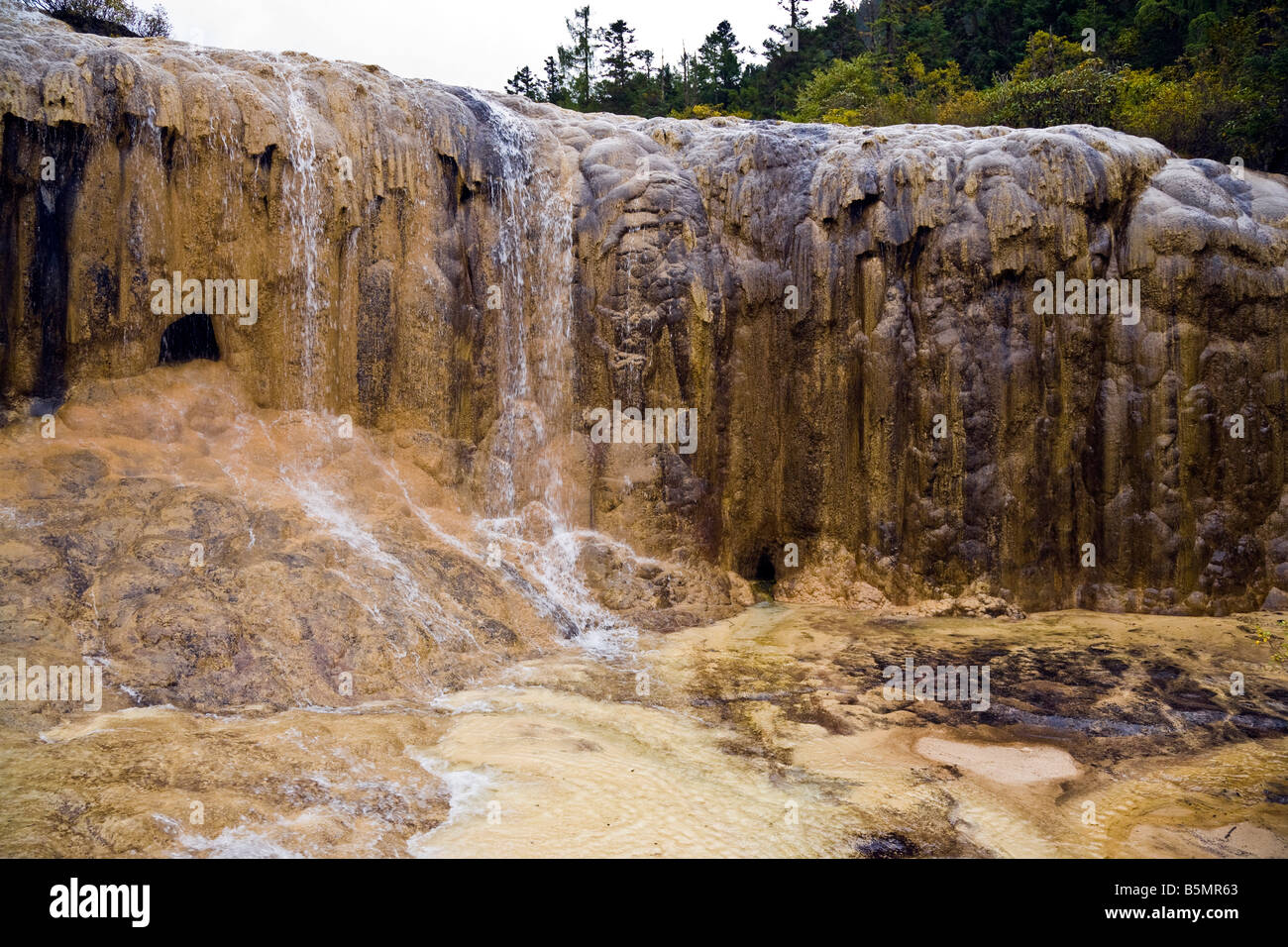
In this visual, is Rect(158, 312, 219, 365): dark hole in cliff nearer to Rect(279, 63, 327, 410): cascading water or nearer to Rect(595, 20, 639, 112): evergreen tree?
Rect(279, 63, 327, 410): cascading water

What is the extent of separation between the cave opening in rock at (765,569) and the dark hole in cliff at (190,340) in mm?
8057

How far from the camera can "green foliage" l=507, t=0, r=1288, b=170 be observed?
18766 mm

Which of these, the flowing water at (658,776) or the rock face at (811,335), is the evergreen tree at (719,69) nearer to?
the rock face at (811,335)

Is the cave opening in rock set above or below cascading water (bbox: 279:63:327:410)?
below

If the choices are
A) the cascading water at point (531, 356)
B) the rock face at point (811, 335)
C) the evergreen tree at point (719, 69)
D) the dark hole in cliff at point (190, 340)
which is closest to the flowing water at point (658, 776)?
the cascading water at point (531, 356)

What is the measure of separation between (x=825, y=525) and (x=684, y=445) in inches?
93.9

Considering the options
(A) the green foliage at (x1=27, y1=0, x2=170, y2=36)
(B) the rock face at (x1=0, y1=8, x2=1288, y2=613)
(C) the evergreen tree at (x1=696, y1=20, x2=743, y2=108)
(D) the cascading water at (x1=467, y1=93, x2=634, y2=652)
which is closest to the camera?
(B) the rock face at (x1=0, y1=8, x2=1288, y2=613)

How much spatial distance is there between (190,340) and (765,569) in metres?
8.65

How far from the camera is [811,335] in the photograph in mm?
14977

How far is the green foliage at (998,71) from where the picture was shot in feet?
61.6

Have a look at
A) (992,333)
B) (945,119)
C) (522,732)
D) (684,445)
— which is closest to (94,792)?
(522,732)

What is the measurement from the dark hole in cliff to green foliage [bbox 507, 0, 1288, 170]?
54.4ft

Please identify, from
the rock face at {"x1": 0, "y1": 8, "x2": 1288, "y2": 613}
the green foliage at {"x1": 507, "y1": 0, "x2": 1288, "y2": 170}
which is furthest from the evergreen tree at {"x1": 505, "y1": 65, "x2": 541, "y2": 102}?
the rock face at {"x1": 0, "y1": 8, "x2": 1288, "y2": 613}

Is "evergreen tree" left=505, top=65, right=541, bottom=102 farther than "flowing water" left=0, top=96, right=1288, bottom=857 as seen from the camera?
Yes
